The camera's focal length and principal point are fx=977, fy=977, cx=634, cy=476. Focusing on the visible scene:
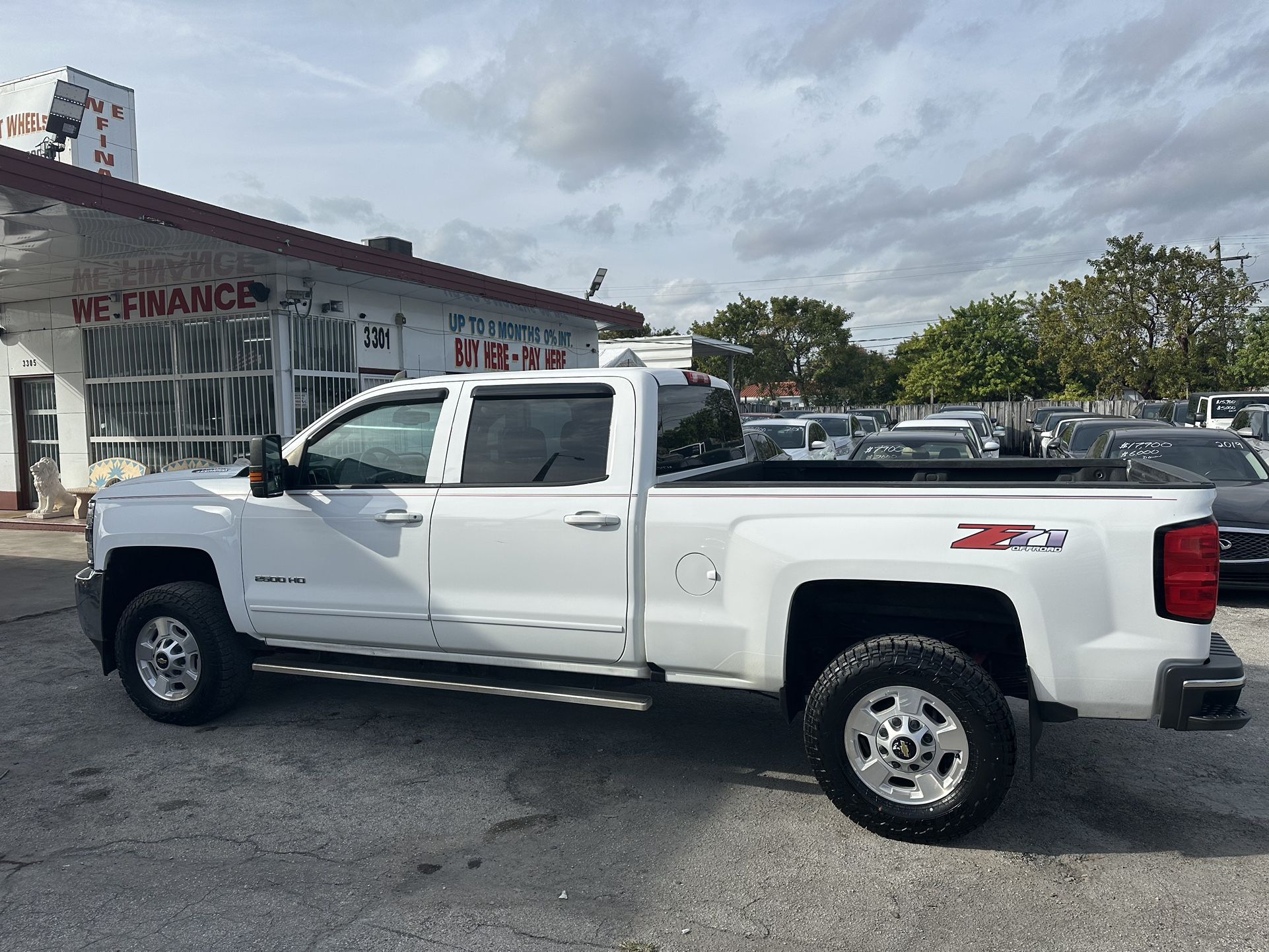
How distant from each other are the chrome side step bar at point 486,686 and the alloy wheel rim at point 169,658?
1.32 feet

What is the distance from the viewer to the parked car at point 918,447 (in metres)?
12.4

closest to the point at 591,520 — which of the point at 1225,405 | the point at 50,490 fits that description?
the point at 50,490

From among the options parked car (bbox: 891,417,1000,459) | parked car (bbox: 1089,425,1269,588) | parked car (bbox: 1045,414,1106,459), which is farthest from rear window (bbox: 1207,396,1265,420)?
parked car (bbox: 1089,425,1269,588)

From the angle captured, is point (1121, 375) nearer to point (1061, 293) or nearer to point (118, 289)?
point (1061, 293)

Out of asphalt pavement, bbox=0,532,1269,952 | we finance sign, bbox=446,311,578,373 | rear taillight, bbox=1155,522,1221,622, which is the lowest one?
asphalt pavement, bbox=0,532,1269,952

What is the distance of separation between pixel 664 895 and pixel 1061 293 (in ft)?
134

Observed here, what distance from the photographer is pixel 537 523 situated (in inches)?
186

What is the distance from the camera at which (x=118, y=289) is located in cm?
1355

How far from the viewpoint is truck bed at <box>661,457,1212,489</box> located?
205 inches

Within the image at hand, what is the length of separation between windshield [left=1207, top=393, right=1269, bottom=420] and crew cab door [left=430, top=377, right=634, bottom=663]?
2151 centimetres

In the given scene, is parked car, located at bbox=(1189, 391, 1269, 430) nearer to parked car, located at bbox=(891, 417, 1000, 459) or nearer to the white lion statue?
parked car, located at bbox=(891, 417, 1000, 459)

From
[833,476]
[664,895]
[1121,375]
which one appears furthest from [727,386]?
[1121,375]

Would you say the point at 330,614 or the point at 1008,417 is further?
the point at 1008,417

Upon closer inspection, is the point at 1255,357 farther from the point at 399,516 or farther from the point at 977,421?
the point at 399,516
